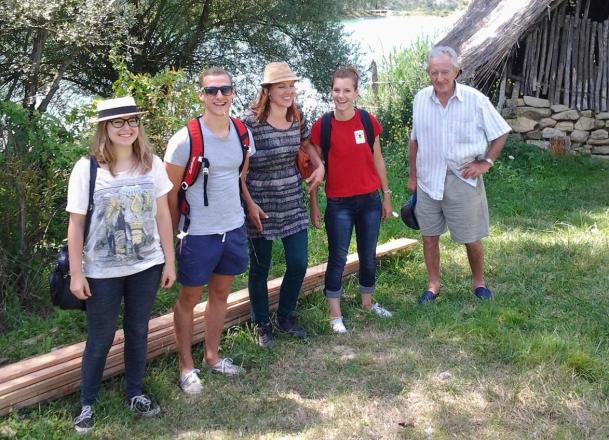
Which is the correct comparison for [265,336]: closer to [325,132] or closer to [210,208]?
[210,208]

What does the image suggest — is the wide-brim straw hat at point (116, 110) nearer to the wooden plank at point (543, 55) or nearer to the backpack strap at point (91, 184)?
the backpack strap at point (91, 184)

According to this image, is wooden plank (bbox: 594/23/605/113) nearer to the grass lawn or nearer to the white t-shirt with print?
the grass lawn

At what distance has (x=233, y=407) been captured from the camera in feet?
11.5

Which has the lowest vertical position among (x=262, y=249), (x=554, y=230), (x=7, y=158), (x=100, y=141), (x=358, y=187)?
(x=554, y=230)

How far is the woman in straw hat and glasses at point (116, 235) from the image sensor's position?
117 inches

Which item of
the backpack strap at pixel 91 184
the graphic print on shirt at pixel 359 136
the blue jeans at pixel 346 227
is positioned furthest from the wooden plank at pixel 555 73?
the backpack strap at pixel 91 184

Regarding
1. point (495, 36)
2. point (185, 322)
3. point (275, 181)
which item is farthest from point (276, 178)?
point (495, 36)

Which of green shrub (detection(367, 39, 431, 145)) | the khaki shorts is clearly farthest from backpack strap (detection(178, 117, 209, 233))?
green shrub (detection(367, 39, 431, 145))

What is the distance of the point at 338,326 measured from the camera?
4.43 m

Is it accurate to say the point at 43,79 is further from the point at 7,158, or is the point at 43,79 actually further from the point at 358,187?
the point at 358,187

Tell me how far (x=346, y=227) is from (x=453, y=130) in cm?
104

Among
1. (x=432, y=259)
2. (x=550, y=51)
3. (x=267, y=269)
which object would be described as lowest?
(x=432, y=259)

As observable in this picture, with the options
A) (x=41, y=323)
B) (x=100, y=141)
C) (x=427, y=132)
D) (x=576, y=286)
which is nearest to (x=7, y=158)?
(x=41, y=323)

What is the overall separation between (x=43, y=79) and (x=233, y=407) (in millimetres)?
6518
